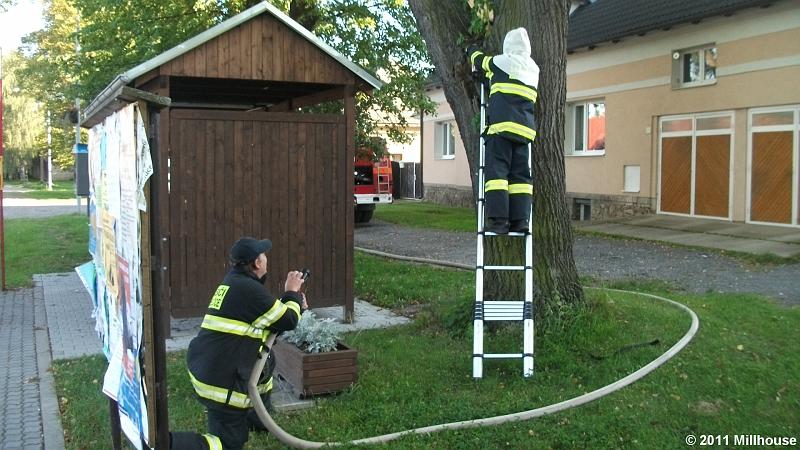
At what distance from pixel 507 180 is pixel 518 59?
0.98m

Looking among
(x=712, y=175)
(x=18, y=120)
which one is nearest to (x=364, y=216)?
(x=712, y=175)

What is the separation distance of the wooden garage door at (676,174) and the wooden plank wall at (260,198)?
11.2 m

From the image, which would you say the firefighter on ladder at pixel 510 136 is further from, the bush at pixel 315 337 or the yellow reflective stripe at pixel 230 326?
the yellow reflective stripe at pixel 230 326

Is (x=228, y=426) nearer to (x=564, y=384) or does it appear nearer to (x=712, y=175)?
(x=564, y=384)

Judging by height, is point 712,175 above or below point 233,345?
above

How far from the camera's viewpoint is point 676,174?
1781 centimetres

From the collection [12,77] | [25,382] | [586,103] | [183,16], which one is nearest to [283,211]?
[25,382]

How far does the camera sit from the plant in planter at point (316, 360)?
19.3 ft

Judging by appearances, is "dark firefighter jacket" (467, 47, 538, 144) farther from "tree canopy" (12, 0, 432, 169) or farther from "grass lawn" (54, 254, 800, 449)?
"tree canopy" (12, 0, 432, 169)

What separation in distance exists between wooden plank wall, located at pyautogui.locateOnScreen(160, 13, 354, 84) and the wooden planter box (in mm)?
3502

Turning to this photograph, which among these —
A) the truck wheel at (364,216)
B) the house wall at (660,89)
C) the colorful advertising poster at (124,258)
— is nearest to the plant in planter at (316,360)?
the colorful advertising poster at (124,258)

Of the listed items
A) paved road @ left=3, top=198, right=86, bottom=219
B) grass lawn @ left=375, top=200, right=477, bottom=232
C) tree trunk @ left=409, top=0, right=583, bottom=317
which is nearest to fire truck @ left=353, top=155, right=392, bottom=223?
grass lawn @ left=375, top=200, right=477, bottom=232

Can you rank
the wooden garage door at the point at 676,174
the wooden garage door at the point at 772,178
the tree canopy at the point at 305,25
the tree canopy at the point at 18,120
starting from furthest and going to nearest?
the tree canopy at the point at 18,120 < the wooden garage door at the point at 676,174 < the tree canopy at the point at 305,25 < the wooden garage door at the point at 772,178

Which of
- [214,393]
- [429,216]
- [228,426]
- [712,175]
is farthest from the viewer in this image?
[429,216]
